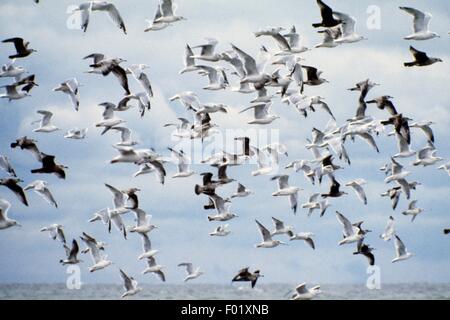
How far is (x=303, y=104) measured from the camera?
3225 cm

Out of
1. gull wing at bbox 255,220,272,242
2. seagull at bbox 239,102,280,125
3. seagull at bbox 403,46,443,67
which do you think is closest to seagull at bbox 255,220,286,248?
gull wing at bbox 255,220,272,242

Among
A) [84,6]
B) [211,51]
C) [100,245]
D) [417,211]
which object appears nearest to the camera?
[84,6]

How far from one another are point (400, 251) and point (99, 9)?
493 inches

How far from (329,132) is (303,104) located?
171cm

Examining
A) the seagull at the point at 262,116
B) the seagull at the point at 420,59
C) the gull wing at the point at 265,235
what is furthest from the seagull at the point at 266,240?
the seagull at the point at 420,59

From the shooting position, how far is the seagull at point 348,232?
3116 centimetres

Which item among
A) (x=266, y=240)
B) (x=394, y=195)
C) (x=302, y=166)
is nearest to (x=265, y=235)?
(x=266, y=240)

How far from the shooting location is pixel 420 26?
99.7 feet

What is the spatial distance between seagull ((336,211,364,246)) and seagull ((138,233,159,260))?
645 centimetres

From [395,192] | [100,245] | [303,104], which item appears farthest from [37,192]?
[395,192]

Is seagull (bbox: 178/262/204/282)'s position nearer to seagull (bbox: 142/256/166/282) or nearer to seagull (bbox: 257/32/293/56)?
seagull (bbox: 142/256/166/282)

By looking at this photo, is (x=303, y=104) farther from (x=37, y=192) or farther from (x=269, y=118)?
(x=37, y=192)

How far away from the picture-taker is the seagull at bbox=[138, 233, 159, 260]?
33.2 meters

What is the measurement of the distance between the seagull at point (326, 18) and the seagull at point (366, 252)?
7.48 metres
